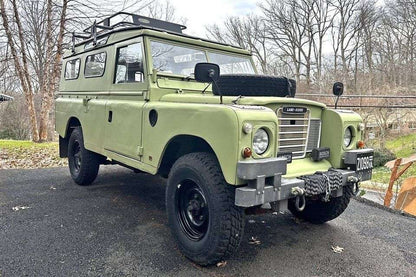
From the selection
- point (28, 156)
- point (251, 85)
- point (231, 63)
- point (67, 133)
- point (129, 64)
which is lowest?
point (28, 156)

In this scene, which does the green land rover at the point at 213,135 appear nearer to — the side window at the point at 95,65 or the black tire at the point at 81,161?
the side window at the point at 95,65

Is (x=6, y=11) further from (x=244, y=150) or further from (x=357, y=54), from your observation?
(x=357, y=54)

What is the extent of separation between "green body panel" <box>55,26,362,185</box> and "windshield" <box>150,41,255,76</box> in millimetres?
79

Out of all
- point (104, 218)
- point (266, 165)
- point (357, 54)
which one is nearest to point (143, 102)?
point (104, 218)

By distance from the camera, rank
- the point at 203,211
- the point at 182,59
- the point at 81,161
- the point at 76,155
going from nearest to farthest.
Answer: the point at 203,211 < the point at 182,59 < the point at 81,161 < the point at 76,155

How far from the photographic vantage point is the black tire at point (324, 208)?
353 cm

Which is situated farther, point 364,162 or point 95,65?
point 95,65

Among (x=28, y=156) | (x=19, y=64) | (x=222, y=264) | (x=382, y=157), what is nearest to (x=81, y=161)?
(x=222, y=264)

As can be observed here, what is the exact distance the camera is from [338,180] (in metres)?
2.90

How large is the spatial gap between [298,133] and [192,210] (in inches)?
48.3

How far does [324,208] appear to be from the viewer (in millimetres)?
3713

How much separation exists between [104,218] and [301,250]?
7.46 ft

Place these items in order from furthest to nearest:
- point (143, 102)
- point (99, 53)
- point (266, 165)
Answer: point (99, 53), point (143, 102), point (266, 165)

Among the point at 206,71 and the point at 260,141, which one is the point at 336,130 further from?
the point at 206,71
